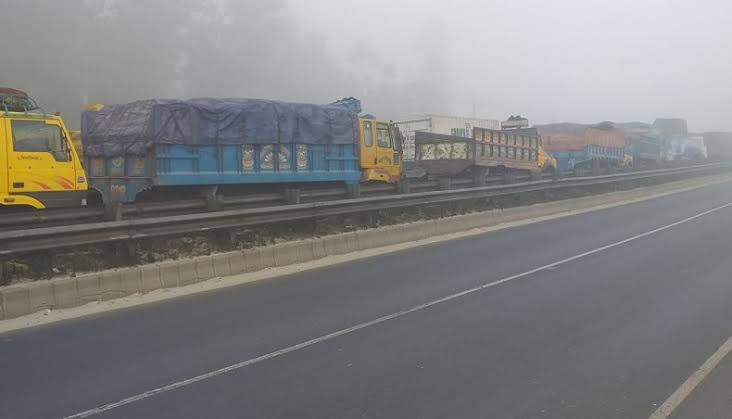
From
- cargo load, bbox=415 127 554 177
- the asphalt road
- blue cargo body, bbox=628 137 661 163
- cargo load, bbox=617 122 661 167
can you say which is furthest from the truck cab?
blue cargo body, bbox=628 137 661 163

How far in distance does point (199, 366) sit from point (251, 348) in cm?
65

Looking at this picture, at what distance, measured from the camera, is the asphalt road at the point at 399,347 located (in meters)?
4.77

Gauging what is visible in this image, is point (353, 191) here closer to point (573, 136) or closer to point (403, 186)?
point (403, 186)

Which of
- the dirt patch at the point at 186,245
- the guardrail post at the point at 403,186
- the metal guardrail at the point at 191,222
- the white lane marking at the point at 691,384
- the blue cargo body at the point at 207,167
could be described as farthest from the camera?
the guardrail post at the point at 403,186

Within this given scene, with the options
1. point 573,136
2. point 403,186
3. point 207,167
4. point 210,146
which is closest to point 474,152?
point 403,186

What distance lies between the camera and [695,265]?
1051cm

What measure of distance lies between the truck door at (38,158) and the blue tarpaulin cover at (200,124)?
3.30m

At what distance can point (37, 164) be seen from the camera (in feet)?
32.3

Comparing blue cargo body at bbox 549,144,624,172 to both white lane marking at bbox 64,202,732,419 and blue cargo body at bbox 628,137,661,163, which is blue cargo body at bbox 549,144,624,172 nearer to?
blue cargo body at bbox 628,137,661,163

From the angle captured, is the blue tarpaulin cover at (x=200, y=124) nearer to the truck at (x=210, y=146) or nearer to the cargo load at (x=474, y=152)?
the truck at (x=210, y=146)

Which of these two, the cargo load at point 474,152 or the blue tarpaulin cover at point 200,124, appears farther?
the cargo load at point 474,152

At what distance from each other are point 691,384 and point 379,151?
535 inches

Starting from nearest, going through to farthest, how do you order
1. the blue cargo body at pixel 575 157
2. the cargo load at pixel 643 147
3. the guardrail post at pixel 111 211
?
1. the guardrail post at pixel 111 211
2. the blue cargo body at pixel 575 157
3. the cargo load at pixel 643 147

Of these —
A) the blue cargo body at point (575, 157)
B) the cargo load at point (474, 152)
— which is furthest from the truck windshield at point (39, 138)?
the blue cargo body at point (575, 157)
